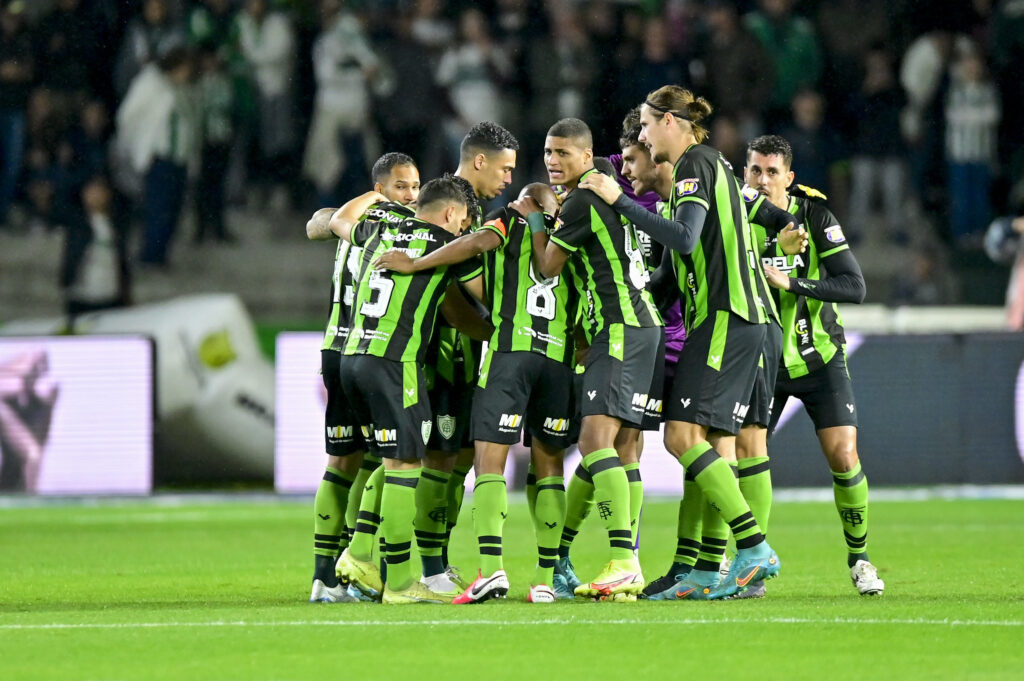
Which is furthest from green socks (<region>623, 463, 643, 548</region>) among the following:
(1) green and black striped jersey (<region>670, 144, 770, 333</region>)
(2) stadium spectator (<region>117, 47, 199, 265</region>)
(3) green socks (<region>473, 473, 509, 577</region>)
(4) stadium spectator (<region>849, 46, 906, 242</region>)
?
(2) stadium spectator (<region>117, 47, 199, 265</region>)

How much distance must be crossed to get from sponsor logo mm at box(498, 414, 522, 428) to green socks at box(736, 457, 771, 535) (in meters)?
1.16

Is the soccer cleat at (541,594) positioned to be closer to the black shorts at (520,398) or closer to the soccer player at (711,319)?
the soccer player at (711,319)

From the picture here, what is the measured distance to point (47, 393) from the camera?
14383 mm

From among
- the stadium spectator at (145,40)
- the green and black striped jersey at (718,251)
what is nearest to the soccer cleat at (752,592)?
the green and black striped jersey at (718,251)

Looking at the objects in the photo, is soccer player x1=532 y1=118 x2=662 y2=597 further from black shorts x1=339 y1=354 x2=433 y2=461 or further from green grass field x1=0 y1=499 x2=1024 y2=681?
black shorts x1=339 y1=354 x2=433 y2=461

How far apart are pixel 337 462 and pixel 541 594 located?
1.24 meters

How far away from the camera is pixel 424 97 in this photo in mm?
17906

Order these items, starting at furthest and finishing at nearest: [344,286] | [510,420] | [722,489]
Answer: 1. [344,286]
2. [510,420]
3. [722,489]

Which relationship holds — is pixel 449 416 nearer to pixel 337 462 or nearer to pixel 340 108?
pixel 337 462

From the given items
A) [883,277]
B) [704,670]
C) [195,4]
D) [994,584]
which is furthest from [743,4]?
[704,670]

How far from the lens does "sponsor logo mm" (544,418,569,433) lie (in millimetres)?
7434

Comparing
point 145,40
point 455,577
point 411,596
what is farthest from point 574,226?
point 145,40

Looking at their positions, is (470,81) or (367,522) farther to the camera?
(470,81)

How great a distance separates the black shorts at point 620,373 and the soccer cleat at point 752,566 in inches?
29.7
